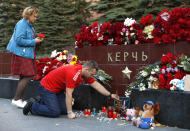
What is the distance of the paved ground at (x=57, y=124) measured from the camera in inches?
160

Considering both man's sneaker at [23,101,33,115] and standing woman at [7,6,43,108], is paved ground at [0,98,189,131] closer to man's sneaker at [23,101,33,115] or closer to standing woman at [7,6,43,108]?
man's sneaker at [23,101,33,115]

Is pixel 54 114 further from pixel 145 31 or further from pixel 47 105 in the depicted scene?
pixel 145 31

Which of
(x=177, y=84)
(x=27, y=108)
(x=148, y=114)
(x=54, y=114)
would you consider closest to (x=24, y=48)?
(x=27, y=108)

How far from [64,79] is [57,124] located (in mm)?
796

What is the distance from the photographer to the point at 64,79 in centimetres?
477

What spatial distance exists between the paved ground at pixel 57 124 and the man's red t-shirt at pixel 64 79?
55 centimetres

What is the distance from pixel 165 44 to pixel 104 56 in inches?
57.8

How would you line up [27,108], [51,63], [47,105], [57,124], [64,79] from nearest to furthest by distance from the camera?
[57,124] → [64,79] → [47,105] → [27,108] → [51,63]

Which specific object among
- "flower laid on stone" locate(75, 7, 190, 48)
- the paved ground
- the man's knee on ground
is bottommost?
the paved ground

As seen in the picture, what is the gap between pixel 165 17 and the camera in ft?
16.5

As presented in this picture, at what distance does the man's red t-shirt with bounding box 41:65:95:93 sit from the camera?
4516 millimetres

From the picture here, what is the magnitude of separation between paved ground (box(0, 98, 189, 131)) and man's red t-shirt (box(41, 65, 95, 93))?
546mm

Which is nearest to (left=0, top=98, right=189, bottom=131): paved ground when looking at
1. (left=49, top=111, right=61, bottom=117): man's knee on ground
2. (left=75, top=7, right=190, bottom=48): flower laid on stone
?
(left=49, top=111, right=61, bottom=117): man's knee on ground

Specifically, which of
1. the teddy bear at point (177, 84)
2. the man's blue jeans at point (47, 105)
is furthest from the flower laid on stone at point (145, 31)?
the man's blue jeans at point (47, 105)
